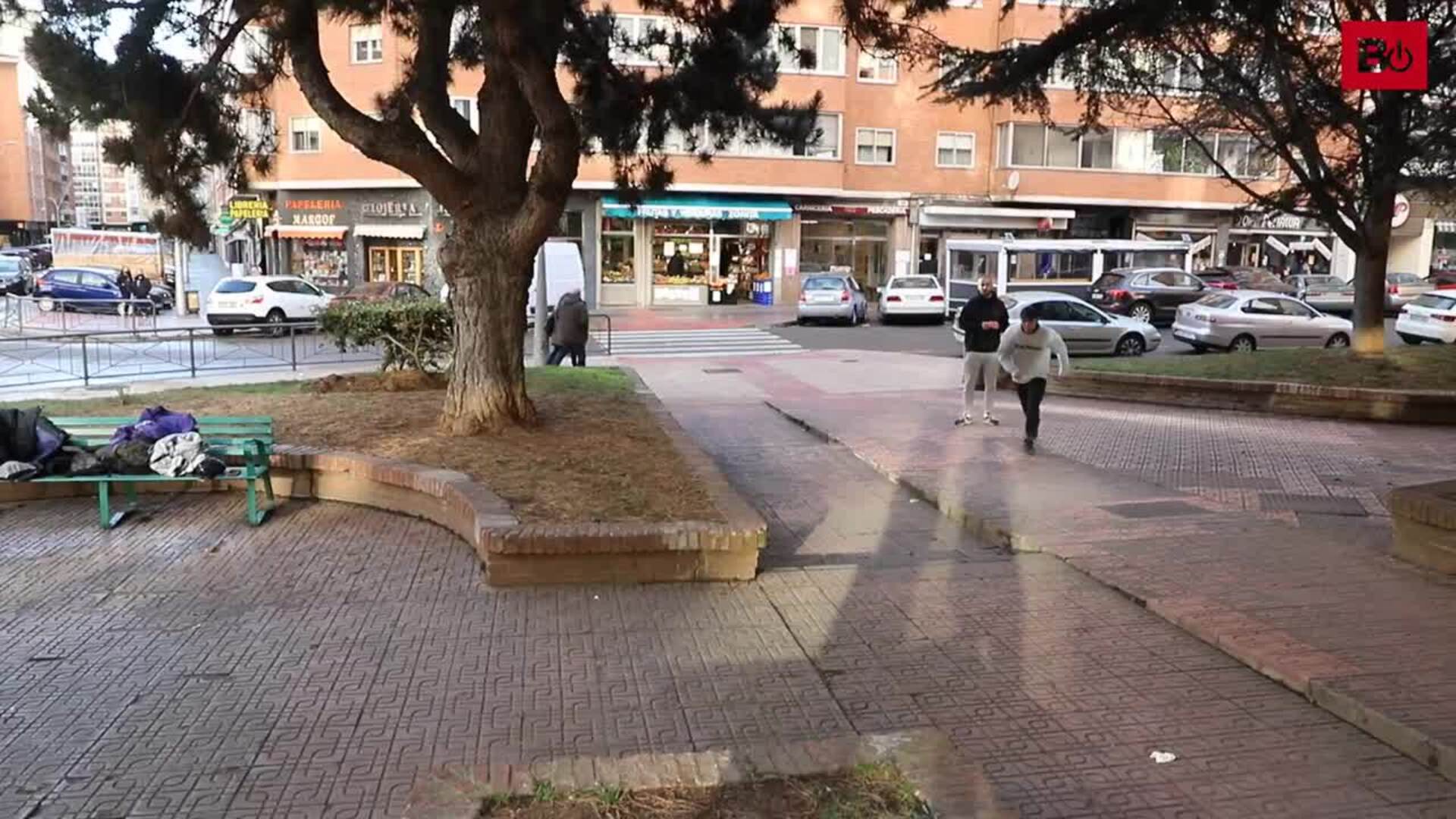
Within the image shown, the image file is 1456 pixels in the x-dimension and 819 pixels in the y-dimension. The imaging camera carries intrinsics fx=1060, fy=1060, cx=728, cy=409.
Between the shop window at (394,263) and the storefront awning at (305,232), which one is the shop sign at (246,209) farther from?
the shop window at (394,263)

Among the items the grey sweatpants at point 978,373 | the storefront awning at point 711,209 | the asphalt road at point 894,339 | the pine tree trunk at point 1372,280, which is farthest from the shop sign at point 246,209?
the pine tree trunk at point 1372,280

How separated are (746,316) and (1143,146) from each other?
59.1 ft

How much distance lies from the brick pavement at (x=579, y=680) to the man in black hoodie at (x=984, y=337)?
529 cm

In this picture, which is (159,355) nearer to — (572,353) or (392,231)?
(572,353)

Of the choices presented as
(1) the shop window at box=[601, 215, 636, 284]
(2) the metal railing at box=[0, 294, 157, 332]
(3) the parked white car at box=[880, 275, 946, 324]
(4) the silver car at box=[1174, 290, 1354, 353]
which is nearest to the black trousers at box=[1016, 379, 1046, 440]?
(4) the silver car at box=[1174, 290, 1354, 353]

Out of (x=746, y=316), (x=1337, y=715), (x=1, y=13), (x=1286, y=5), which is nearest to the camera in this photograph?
(x=1337, y=715)

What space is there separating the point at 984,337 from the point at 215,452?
8.00 metres

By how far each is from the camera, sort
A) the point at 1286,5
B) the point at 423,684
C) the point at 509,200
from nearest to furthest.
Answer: the point at 423,684 < the point at 509,200 < the point at 1286,5

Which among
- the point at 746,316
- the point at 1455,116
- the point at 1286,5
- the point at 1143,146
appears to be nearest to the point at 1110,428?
the point at 1286,5

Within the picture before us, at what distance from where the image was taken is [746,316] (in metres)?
34.4

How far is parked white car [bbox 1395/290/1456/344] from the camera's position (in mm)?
23047

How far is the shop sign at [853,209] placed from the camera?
130 feet

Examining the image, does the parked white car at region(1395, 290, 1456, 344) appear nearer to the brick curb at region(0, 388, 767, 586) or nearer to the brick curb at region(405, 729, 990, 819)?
the brick curb at region(0, 388, 767, 586)

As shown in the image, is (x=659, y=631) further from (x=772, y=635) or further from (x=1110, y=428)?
(x=1110, y=428)
